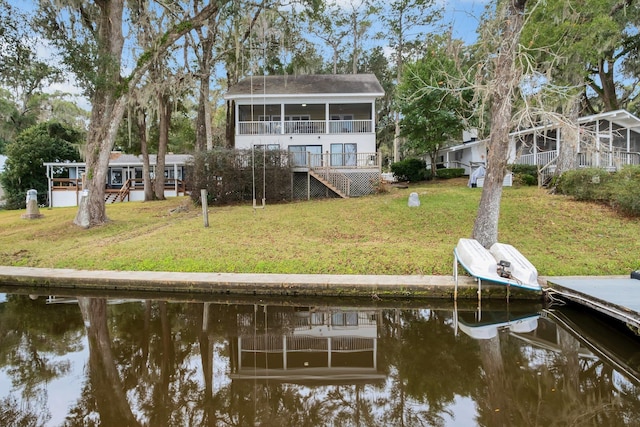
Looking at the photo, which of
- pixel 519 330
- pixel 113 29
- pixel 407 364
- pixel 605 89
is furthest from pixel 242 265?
pixel 605 89

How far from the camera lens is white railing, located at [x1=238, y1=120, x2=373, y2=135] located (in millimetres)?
23375

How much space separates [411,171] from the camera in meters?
24.9

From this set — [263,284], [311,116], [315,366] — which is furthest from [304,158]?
[315,366]

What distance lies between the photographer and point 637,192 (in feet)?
39.3

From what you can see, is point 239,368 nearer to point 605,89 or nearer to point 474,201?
point 474,201

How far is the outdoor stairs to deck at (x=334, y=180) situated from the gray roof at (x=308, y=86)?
21.6 feet

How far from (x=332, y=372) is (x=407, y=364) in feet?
3.22

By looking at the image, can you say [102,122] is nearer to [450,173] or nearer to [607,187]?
[607,187]

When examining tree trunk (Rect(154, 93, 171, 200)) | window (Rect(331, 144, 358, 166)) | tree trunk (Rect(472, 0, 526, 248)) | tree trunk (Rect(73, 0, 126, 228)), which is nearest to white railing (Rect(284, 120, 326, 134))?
window (Rect(331, 144, 358, 166))

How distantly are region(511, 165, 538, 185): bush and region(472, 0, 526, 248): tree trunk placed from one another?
451 inches

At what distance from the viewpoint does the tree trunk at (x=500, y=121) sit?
8953mm

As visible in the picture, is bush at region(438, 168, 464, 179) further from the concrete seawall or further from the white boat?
the concrete seawall

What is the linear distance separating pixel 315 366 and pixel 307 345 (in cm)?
69

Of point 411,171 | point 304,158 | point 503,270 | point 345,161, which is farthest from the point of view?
point 411,171
